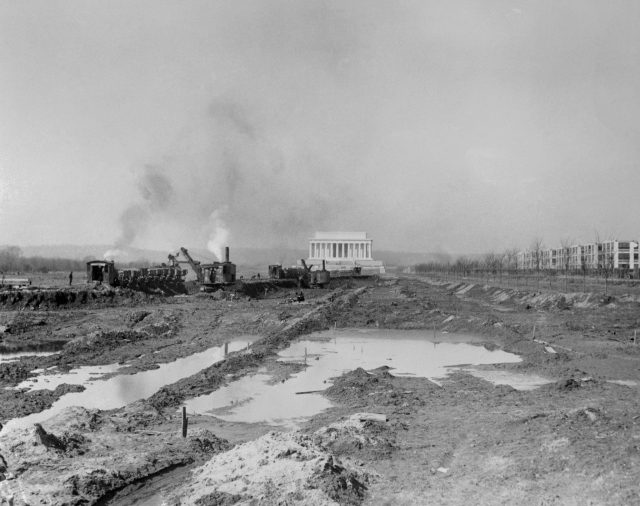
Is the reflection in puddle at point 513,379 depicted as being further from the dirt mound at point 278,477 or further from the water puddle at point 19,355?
the water puddle at point 19,355

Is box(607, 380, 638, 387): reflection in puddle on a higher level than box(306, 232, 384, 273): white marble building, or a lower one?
lower

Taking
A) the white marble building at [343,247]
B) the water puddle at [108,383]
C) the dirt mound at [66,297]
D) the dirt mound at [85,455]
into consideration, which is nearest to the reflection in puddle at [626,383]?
the dirt mound at [85,455]

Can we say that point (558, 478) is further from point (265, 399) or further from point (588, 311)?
point (588, 311)

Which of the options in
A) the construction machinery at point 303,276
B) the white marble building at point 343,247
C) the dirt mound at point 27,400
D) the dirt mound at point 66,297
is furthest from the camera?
the white marble building at point 343,247

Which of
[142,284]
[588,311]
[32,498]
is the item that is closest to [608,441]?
[32,498]

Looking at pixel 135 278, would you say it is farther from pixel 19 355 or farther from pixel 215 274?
pixel 19 355

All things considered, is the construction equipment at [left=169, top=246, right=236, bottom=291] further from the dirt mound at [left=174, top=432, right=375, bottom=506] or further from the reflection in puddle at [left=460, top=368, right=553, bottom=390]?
the dirt mound at [left=174, top=432, right=375, bottom=506]

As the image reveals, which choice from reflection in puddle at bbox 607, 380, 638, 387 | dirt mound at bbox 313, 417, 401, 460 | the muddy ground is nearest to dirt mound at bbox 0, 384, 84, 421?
the muddy ground

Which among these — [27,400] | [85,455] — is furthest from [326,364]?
[85,455]
